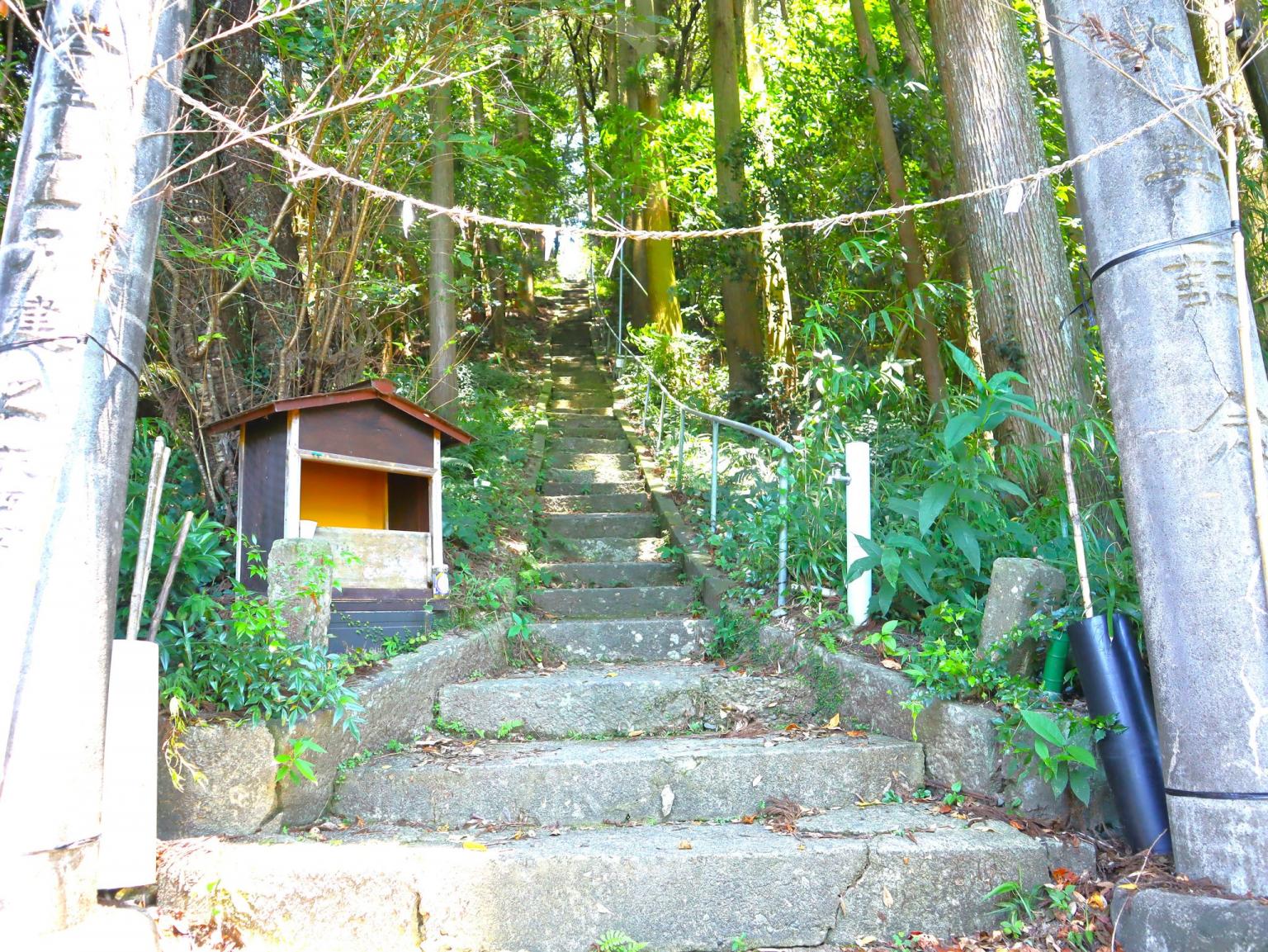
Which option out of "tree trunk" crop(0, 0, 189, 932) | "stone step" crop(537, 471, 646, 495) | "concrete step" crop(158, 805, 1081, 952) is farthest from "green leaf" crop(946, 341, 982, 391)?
"stone step" crop(537, 471, 646, 495)

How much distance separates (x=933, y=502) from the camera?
3207 millimetres

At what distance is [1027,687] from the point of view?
9.21ft

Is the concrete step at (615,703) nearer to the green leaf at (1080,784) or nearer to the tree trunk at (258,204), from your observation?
the green leaf at (1080,784)

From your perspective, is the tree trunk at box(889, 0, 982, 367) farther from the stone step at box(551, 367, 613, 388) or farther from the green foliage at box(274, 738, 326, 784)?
the green foliage at box(274, 738, 326, 784)

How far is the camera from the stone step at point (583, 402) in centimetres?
1082

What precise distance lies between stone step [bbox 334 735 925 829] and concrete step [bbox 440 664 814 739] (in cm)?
52

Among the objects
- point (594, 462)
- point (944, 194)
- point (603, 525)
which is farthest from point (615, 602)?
point (944, 194)

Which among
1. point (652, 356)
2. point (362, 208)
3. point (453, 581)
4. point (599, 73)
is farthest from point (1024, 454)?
point (599, 73)

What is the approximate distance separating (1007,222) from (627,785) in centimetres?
362

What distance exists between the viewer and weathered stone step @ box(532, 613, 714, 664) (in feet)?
14.6

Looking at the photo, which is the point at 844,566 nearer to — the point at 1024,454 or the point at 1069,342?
the point at 1024,454

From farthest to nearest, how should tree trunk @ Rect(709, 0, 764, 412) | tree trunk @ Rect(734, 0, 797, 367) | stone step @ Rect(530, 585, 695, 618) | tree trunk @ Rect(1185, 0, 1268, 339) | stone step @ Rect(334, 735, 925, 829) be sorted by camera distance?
tree trunk @ Rect(709, 0, 764, 412) < tree trunk @ Rect(734, 0, 797, 367) < stone step @ Rect(530, 585, 695, 618) < tree trunk @ Rect(1185, 0, 1268, 339) < stone step @ Rect(334, 735, 925, 829)

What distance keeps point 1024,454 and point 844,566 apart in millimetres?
953

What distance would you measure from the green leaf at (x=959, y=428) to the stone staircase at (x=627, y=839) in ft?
3.45
